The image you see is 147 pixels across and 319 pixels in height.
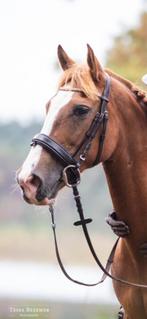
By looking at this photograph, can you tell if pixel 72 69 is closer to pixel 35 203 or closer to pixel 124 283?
pixel 35 203

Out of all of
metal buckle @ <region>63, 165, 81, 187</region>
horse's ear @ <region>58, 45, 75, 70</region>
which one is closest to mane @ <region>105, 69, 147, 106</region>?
horse's ear @ <region>58, 45, 75, 70</region>

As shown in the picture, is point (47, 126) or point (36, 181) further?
point (47, 126)

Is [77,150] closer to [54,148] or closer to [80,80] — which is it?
[54,148]

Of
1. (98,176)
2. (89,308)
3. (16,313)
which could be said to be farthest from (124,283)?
(98,176)

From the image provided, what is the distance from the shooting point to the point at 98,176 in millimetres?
17172

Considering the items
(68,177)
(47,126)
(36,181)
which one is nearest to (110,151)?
(68,177)

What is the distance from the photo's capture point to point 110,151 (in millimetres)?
4707

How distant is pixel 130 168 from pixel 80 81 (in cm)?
58

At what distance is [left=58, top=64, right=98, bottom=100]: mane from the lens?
4.66 m

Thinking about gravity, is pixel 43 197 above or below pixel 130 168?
below

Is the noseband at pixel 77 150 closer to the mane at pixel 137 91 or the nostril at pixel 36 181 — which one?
the nostril at pixel 36 181

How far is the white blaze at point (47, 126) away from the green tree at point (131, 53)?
647cm

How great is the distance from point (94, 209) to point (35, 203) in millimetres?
15844

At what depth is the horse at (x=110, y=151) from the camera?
14.8 feet
